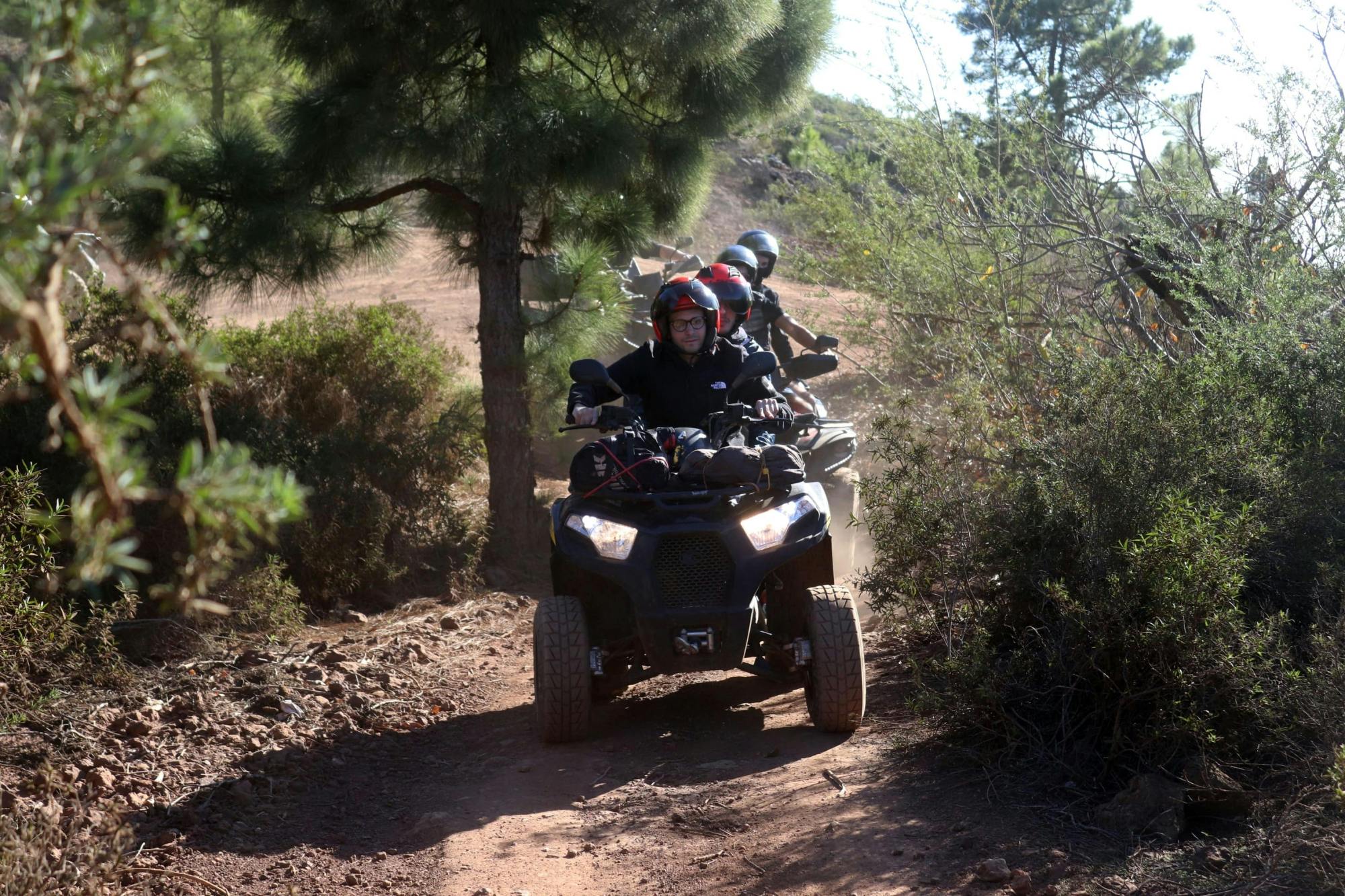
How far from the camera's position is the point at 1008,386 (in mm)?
6766

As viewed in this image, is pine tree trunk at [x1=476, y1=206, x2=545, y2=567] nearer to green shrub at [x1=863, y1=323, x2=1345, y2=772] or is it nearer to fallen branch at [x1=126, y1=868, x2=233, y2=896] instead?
green shrub at [x1=863, y1=323, x2=1345, y2=772]

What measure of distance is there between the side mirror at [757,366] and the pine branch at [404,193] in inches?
141

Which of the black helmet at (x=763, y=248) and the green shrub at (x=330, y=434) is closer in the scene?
the green shrub at (x=330, y=434)

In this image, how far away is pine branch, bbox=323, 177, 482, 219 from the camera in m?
8.12

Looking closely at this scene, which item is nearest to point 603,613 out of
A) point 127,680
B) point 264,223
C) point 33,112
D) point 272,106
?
point 127,680

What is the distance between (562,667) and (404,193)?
450cm

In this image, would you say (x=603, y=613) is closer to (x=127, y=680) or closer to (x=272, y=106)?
(x=127, y=680)

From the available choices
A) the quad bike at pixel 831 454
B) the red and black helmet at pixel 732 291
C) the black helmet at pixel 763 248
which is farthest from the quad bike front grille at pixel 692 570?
the black helmet at pixel 763 248

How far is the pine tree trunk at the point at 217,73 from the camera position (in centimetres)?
1080

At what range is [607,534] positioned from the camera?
4.96 metres

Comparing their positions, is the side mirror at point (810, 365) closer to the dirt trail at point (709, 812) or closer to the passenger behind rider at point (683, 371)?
the passenger behind rider at point (683, 371)

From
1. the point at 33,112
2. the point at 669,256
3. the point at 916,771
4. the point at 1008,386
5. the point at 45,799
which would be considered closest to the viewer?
the point at 33,112

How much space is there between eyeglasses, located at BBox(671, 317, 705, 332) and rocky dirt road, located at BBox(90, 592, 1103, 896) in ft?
6.04

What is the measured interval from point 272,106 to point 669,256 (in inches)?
568
